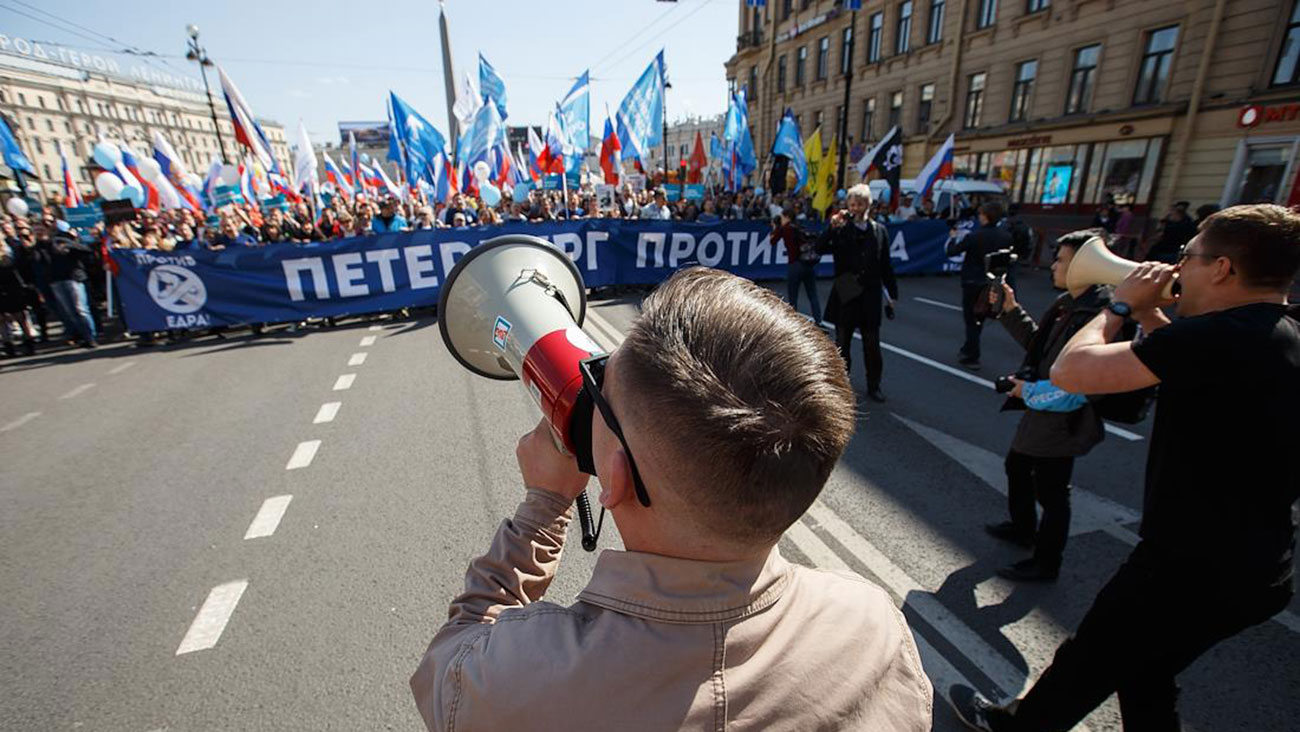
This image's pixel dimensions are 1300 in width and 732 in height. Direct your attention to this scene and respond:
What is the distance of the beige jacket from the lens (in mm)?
681

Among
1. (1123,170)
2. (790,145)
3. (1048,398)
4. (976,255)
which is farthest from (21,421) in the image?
(1123,170)

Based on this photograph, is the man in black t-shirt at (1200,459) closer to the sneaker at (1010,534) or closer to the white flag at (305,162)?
the sneaker at (1010,534)

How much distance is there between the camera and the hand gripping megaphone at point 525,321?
3.85 ft

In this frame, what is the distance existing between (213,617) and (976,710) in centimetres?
338

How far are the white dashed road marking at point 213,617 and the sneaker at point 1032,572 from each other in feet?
12.6

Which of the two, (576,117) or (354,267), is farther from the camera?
(576,117)

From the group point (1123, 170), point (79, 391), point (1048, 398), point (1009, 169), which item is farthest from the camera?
point (1009, 169)

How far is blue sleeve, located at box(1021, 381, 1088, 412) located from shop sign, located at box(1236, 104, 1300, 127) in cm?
1644

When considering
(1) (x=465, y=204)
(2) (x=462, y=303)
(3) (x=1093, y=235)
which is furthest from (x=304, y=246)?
(3) (x=1093, y=235)

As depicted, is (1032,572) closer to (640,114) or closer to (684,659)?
(684,659)

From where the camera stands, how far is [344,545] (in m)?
3.28

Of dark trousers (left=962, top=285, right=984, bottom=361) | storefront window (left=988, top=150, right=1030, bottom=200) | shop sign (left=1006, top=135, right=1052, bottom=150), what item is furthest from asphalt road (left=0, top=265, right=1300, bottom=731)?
storefront window (left=988, top=150, right=1030, bottom=200)

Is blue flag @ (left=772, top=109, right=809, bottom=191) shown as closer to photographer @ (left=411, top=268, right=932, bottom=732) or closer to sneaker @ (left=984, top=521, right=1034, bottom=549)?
sneaker @ (left=984, top=521, right=1034, bottom=549)

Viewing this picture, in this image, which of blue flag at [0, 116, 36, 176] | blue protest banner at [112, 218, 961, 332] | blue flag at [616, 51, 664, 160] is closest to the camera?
blue protest banner at [112, 218, 961, 332]
